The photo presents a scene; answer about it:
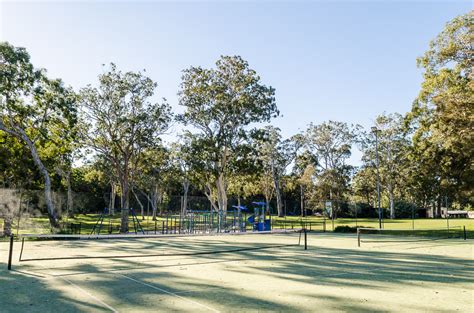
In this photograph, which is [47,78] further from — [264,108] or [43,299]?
[43,299]

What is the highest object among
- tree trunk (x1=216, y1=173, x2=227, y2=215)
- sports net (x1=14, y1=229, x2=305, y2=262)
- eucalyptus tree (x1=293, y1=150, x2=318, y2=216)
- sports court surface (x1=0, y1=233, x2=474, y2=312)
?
eucalyptus tree (x1=293, y1=150, x2=318, y2=216)

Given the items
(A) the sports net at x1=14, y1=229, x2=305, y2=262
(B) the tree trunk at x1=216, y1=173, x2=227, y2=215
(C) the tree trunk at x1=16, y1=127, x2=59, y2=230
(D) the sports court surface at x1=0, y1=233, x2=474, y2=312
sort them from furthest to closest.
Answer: (B) the tree trunk at x1=216, y1=173, x2=227, y2=215
(C) the tree trunk at x1=16, y1=127, x2=59, y2=230
(A) the sports net at x1=14, y1=229, x2=305, y2=262
(D) the sports court surface at x1=0, y1=233, x2=474, y2=312

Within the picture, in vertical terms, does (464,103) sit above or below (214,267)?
above

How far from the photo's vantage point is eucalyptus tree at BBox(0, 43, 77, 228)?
2716 cm

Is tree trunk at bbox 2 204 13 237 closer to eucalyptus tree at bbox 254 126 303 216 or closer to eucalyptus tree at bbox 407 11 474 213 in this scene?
eucalyptus tree at bbox 407 11 474 213

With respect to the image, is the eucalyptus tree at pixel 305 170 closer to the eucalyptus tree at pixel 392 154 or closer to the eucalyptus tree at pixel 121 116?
the eucalyptus tree at pixel 392 154

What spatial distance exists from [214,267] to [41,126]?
2400 cm

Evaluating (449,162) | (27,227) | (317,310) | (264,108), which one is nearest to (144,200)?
(264,108)

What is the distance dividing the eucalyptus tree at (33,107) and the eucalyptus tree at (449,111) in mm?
26376

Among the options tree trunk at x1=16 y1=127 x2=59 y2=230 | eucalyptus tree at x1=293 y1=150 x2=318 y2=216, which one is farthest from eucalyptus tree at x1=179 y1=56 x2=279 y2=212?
eucalyptus tree at x1=293 y1=150 x2=318 y2=216

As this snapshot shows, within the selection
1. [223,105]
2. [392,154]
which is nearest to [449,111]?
[223,105]

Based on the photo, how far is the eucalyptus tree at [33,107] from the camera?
89.1 ft

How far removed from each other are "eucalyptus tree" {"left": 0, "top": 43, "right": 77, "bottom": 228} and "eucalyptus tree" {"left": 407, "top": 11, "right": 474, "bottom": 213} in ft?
86.5

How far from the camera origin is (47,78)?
2917 cm
